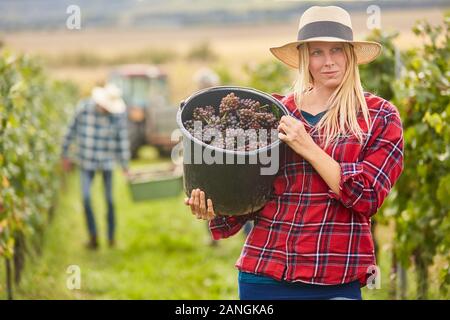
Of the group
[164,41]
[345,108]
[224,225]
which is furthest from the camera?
[164,41]

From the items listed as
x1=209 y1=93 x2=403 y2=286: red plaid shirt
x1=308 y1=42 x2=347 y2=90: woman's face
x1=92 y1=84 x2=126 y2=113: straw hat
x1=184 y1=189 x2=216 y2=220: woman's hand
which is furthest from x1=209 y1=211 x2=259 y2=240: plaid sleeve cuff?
x1=92 y1=84 x2=126 y2=113: straw hat

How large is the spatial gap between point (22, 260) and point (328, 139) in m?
4.19

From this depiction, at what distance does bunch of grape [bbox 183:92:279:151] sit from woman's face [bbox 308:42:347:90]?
23 cm

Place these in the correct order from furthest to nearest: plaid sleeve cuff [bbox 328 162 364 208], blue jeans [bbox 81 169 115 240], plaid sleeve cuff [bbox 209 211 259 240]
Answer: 1. blue jeans [bbox 81 169 115 240]
2. plaid sleeve cuff [bbox 209 211 259 240]
3. plaid sleeve cuff [bbox 328 162 364 208]

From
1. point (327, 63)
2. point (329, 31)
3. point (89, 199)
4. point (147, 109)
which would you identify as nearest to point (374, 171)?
point (327, 63)

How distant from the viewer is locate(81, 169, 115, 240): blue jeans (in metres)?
9.00

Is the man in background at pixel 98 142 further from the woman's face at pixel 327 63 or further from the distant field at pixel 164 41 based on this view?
the distant field at pixel 164 41

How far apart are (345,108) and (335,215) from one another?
1.28 ft

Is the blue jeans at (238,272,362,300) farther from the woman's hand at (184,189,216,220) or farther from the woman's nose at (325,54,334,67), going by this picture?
the woman's nose at (325,54,334,67)

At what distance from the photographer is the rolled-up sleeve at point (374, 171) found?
9.38 ft

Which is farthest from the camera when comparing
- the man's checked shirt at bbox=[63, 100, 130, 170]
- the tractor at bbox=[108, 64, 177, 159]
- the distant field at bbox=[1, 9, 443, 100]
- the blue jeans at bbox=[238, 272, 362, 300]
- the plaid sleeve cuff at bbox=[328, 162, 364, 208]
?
the distant field at bbox=[1, 9, 443, 100]

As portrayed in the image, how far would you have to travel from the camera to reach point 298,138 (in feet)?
9.43

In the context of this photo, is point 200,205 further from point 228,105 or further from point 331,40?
point 331,40

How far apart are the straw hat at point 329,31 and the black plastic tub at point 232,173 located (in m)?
0.26
